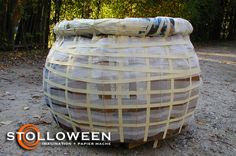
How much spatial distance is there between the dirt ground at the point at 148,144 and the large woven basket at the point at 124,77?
21 cm

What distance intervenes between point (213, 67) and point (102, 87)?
497cm

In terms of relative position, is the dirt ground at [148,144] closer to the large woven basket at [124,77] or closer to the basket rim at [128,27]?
the large woven basket at [124,77]

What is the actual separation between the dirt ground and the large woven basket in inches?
8.3

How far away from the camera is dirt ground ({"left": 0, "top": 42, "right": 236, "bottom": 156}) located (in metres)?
2.47

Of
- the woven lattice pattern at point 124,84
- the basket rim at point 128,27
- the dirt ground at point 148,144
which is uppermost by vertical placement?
the basket rim at point 128,27

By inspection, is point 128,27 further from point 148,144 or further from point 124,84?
point 148,144

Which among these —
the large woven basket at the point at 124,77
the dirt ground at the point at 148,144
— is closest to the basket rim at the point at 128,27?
the large woven basket at the point at 124,77

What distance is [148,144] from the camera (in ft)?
8.42

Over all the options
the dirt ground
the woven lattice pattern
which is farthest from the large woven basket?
the dirt ground

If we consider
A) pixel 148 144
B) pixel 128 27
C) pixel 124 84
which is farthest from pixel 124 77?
pixel 148 144

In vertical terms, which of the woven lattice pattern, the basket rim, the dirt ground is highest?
the basket rim

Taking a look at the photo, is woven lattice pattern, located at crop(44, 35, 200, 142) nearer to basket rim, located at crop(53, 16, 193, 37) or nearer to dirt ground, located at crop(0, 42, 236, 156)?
basket rim, located at crop(53, 16, 193, 37)

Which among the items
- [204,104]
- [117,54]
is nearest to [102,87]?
[117,54]

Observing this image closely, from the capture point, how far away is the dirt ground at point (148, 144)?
2475 mm
